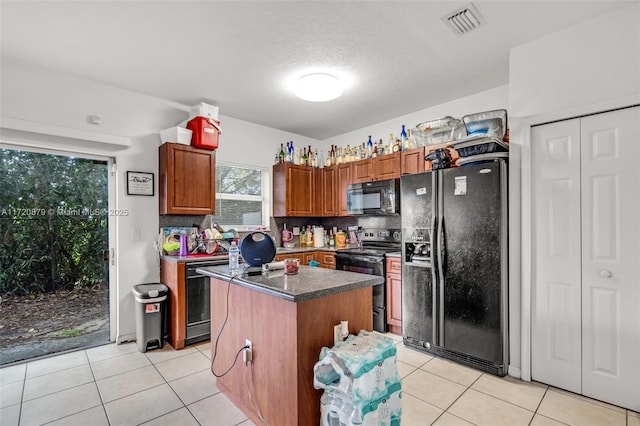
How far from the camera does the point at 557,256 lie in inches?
96.7

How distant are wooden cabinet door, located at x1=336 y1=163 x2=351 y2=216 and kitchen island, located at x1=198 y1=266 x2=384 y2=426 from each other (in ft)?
8.09

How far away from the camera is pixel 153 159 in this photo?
3.67m

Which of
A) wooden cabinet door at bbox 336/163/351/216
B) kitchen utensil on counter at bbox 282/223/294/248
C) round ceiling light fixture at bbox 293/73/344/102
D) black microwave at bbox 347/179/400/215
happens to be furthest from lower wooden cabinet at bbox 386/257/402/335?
round ceiling light fixture at bbox 293/73/344/102

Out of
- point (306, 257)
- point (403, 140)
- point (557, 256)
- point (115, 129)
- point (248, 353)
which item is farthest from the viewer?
point (306, 257)

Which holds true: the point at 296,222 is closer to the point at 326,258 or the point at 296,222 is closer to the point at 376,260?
the point at 326,258

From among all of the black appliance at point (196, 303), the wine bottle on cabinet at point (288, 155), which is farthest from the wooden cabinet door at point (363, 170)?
the black appliance at point (196, 303)

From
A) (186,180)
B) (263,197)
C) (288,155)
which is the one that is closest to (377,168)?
(288,155)

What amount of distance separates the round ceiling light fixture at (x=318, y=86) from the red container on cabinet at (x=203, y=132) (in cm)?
121

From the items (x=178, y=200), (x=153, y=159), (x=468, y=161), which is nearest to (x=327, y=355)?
(x=468, y=161)

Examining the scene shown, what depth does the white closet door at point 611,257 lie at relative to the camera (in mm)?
2129

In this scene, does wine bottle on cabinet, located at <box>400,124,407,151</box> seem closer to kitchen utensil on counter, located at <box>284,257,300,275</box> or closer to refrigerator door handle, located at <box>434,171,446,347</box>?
refrigerator door handle, located at <box>434,171,446,347</box>

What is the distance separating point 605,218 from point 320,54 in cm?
253

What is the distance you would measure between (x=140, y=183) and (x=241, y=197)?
1.34m

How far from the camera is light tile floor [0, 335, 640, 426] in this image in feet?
6.77
